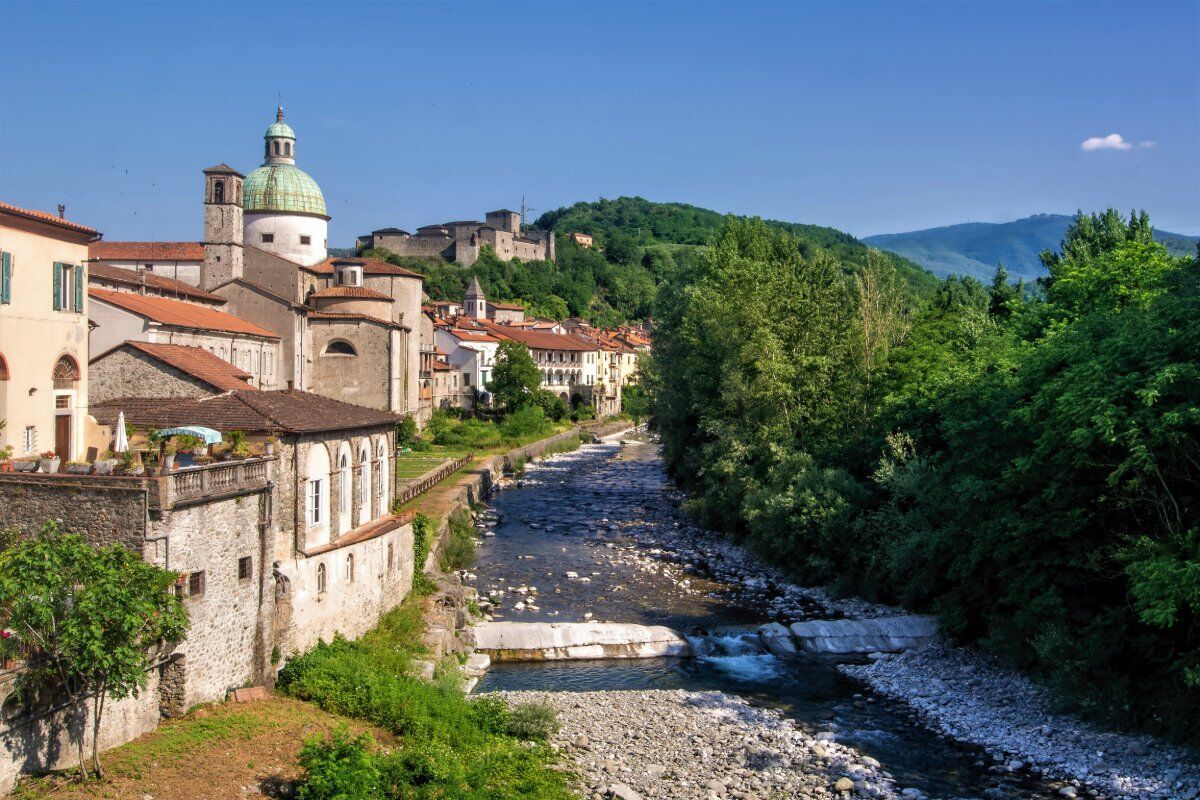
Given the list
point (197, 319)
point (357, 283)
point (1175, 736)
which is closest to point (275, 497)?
point (1175, 736)

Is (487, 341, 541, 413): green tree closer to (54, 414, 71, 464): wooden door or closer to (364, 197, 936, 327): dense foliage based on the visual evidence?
(364, 197, 936, 327): dense foliage

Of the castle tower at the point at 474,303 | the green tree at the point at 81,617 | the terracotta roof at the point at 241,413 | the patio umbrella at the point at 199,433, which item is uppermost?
the castle tower at the point at 474,303

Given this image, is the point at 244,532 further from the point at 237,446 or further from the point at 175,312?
the point at 175,312

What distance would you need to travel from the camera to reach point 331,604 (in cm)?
2047

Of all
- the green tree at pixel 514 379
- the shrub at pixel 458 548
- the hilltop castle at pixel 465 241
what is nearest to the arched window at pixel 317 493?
the shrub at pixel 458 548

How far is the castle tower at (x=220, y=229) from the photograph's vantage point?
53281 mm

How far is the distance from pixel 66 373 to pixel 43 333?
114 centimetres

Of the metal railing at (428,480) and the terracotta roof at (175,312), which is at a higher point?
the terracotta roof at (175,312)

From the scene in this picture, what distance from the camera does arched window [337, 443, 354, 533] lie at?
21844mm

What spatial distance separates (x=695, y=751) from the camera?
60.3 ft

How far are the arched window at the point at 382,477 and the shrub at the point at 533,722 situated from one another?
7.91 metres

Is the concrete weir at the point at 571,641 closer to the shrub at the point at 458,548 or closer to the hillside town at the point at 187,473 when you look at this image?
the hillside town at the point at 187,473

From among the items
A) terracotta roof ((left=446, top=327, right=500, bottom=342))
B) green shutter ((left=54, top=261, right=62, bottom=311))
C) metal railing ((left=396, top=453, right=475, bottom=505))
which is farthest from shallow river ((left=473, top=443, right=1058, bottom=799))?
terracotta roof ((left=446, top=327, right=500, bottom=342))

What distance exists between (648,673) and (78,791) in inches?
540
